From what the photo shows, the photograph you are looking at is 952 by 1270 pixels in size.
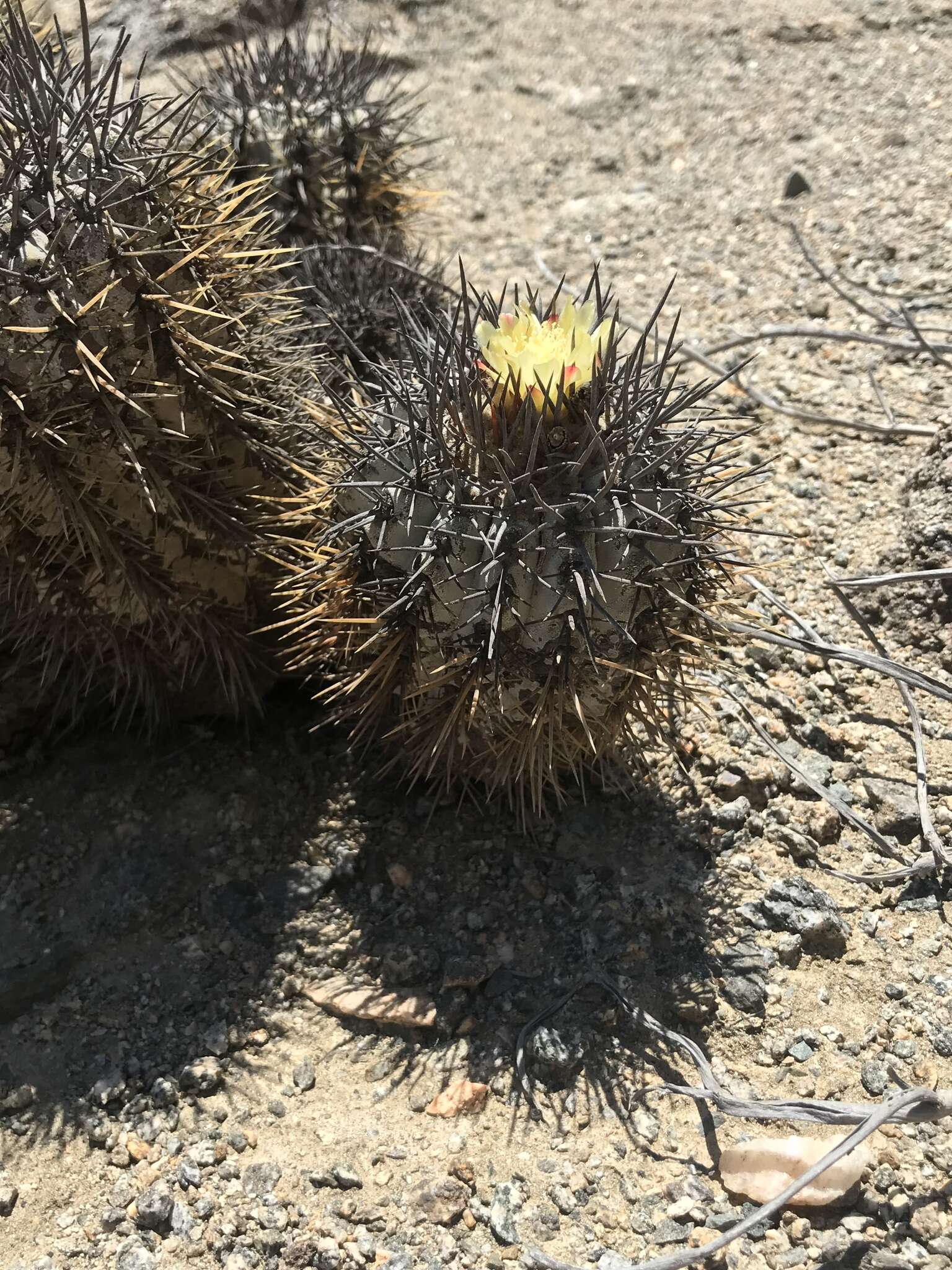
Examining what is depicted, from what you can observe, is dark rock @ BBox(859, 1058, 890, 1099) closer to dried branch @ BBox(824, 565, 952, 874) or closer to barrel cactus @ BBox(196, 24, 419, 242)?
dried branch @ BBox(824, 565, 952, 874)

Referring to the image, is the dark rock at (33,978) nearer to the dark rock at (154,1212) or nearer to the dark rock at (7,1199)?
the dark rock at (7,1199)

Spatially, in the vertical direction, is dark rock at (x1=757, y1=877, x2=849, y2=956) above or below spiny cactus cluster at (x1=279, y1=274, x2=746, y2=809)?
below

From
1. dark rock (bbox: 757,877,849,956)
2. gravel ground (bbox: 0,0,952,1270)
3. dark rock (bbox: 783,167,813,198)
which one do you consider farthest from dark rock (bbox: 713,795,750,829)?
dark rock (bbox: 783,167,813,198)

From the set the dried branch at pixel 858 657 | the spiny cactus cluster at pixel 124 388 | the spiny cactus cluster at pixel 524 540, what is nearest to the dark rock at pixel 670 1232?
Result: the spiny cactus cluster at pixel 524 540

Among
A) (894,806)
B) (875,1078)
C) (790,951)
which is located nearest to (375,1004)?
(790,951)

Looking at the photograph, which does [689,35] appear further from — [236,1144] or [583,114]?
[236,1144]

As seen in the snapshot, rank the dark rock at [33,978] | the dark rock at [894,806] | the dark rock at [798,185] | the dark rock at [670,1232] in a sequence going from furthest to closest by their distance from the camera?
the dark rock at [798,185] < the dark rock at [894,806] < the dark rock at [33,978] < the dark rock at [670,1232]
